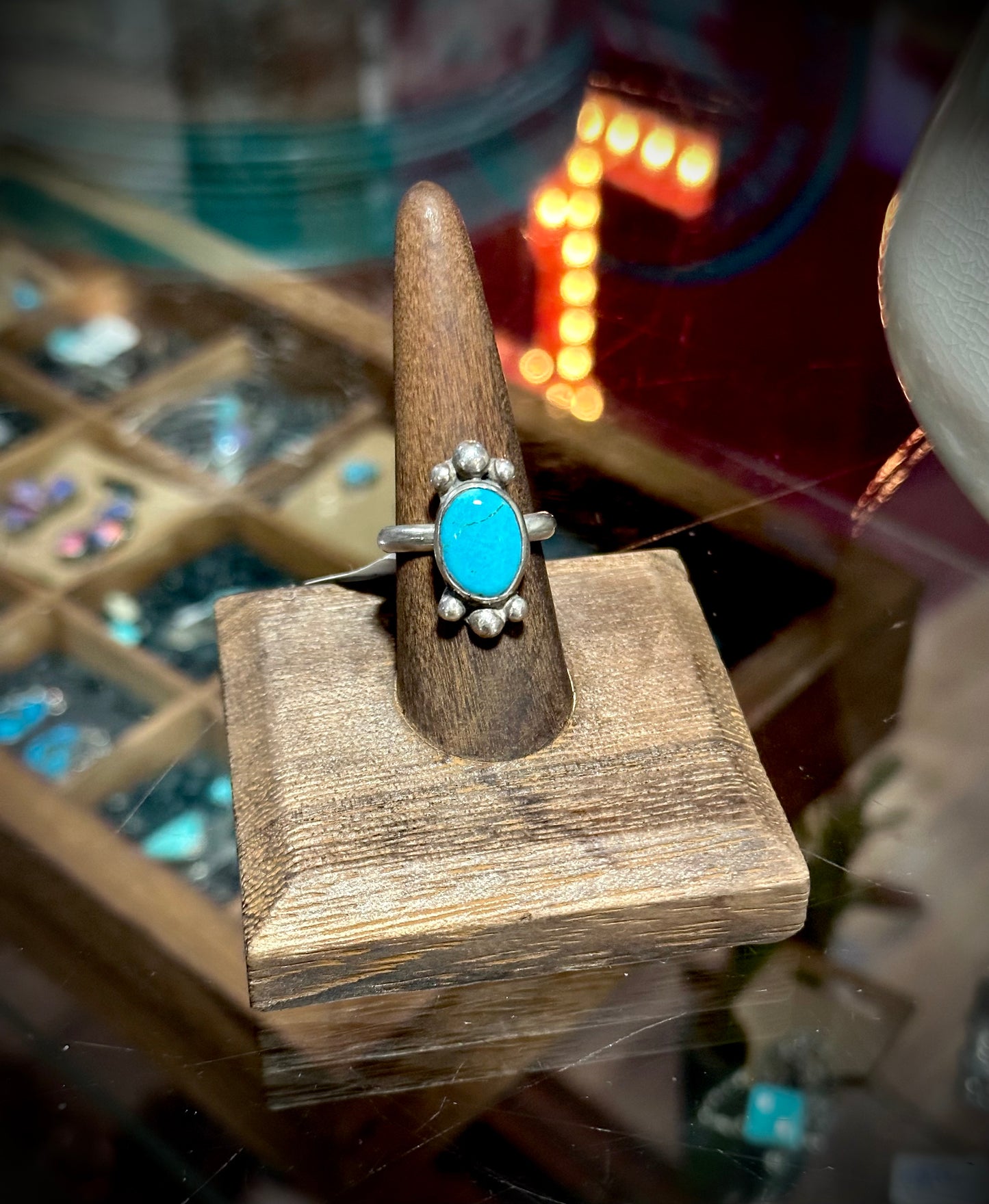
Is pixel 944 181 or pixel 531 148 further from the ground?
pixel 944 181

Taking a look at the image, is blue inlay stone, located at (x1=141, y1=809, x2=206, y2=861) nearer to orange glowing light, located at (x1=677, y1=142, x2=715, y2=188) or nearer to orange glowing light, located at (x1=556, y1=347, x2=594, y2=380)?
orange glowing light, located at (x1=556, y1=347, x2=594, y2=380)

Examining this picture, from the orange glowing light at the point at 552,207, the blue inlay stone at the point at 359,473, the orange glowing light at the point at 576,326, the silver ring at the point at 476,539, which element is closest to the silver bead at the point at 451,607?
the silver ring at the point at 476,539

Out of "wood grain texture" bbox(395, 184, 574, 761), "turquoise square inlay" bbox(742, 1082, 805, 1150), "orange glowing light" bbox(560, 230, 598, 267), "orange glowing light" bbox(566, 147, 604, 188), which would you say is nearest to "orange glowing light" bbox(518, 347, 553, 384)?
"orange glowing light" bbox(560, 230, 598, 267)

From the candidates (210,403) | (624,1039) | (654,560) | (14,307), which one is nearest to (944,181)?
(654,560)

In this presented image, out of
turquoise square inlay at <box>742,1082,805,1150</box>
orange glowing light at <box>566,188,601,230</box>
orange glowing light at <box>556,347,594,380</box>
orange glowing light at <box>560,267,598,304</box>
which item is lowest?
turquoise square inlay at <box>742,1082,805,1150</box>

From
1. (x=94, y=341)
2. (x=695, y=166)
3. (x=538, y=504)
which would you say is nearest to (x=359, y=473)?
(x=538, y=504)

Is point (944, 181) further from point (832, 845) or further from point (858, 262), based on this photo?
point (858, 262)

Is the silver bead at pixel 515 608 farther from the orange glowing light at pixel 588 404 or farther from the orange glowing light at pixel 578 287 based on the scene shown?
the orange glowing light at pixel 578 287
